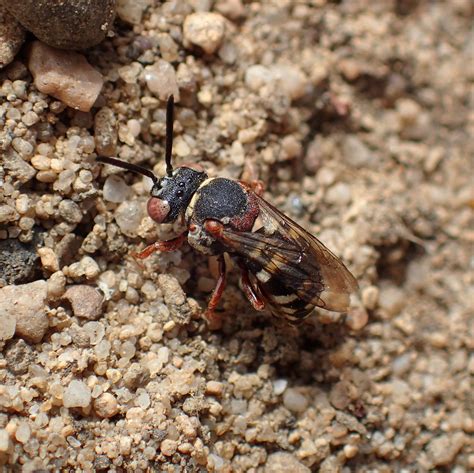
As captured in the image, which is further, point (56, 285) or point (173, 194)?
point (173, 194)

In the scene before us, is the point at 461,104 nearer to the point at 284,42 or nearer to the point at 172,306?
the point at 284,42

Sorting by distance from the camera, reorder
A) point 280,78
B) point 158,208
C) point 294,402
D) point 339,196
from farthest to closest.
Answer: point 339,196, point 280,78, point 294,402, point 158,208

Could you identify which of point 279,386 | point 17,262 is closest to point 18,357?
point 17,262

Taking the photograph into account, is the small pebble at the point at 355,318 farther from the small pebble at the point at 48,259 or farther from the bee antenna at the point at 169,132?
the small pebble at the point at 48,259

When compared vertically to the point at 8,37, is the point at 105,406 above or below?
below

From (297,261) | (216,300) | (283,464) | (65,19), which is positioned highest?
(65,19)

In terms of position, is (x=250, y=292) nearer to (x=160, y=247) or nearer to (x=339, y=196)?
(x=160, y=247)
